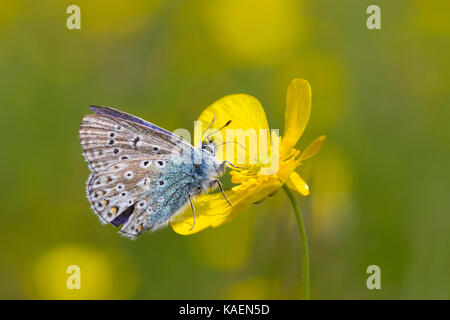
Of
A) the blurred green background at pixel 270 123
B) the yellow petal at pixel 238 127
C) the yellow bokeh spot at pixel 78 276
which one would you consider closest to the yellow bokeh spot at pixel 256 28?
the blurred green background at pixel 270 123

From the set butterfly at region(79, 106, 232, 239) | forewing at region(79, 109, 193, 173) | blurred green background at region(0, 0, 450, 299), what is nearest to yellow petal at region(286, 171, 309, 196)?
butterfly at region(79, 106, 232, 239)

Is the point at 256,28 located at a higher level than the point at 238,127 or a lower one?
higher

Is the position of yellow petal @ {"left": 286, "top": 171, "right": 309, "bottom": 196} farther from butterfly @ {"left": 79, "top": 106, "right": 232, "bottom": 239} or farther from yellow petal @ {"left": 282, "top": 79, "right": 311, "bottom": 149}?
butterfly @ {"left": 79, "top": 106, "right": 232, "bottom": 239}

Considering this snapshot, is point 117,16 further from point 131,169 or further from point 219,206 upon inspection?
point 219,206

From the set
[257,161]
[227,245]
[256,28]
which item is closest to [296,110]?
[257,161]

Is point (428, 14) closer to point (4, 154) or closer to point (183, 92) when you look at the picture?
point (183, 92)
